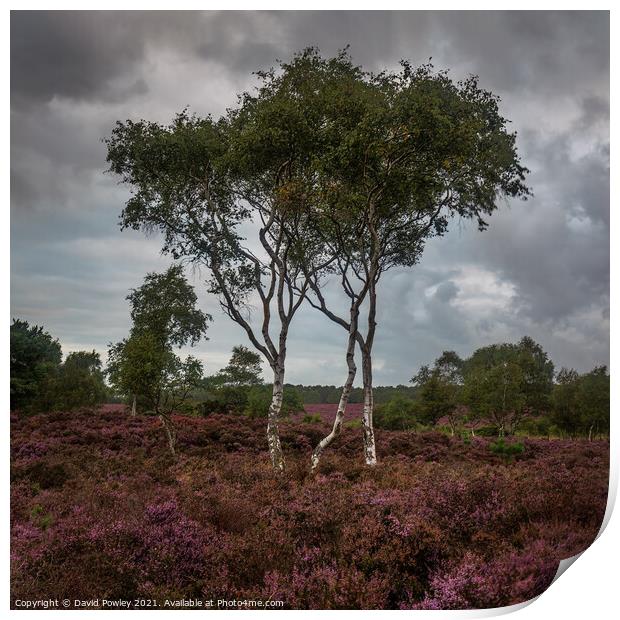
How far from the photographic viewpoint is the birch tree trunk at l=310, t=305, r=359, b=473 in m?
12.8

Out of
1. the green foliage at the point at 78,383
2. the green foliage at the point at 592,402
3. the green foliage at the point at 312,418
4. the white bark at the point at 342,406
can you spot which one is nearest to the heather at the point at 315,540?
the green foliage at the point at 592,402

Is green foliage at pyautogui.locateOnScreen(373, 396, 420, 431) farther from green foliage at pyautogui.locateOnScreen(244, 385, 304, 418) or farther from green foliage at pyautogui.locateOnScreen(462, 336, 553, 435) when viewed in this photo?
green foliage at pyautogui.locateOnScreen(244, 385, 304, 418)

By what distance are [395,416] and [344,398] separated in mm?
19138

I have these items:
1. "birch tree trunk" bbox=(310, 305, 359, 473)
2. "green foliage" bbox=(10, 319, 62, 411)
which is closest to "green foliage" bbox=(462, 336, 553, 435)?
"birch tree trunk" bbox=(310, 305, 359, 473)

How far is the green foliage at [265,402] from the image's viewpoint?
2609 centimetres

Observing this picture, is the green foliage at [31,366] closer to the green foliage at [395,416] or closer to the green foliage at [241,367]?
the green foliage at [241,367]

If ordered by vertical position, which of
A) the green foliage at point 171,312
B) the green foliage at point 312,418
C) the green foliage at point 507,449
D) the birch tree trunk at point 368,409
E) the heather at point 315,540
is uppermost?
the green foliage at point 171,312

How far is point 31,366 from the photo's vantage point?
16859 mm

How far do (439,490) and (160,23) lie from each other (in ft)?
26.4

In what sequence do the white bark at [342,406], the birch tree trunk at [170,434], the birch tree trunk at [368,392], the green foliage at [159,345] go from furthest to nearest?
the birch tree trunk at [170,434]
the green foliage at [159,345]
the birch tree trunk at [368,392]
the white bark at [342,406]

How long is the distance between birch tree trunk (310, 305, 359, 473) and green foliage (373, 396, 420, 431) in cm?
1850

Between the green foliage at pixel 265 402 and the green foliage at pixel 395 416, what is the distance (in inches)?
221
